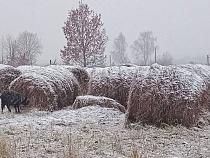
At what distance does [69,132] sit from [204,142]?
2.57 metres

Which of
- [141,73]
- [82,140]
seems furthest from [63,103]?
[82,140]

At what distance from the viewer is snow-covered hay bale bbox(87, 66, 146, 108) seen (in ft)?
38.5

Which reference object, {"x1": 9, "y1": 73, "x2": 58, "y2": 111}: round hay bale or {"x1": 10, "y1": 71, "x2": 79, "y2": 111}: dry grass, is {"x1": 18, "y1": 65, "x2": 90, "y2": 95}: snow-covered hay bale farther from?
{"x1": 9, "y1": 73, "x2": 58, "y2": 111}: round hay bale

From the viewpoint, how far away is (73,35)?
1136 inches

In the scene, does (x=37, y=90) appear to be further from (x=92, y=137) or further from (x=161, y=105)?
(x=92, y=137)

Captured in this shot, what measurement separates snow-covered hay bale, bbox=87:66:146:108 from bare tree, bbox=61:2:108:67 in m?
16.4

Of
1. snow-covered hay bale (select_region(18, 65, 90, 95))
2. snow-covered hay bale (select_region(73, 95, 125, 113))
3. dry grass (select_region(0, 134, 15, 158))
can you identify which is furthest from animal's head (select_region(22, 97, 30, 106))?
dry grass (select_region(0, 134, 15, 158))

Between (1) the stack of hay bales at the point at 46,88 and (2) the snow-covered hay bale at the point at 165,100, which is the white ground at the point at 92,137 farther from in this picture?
(1) the stack of hay bales at the point at 46,88

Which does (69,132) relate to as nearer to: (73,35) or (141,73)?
(141,73)

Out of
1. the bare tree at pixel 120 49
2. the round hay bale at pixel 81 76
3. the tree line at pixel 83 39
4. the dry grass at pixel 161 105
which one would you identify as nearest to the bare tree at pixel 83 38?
the tree line at pixel 83 39

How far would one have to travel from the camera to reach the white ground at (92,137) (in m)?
5.21

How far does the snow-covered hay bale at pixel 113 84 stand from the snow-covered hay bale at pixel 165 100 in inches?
134

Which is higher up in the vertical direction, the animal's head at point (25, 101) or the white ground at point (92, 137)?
the animal's head at point (25, 101)

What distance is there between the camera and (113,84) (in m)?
11.8
